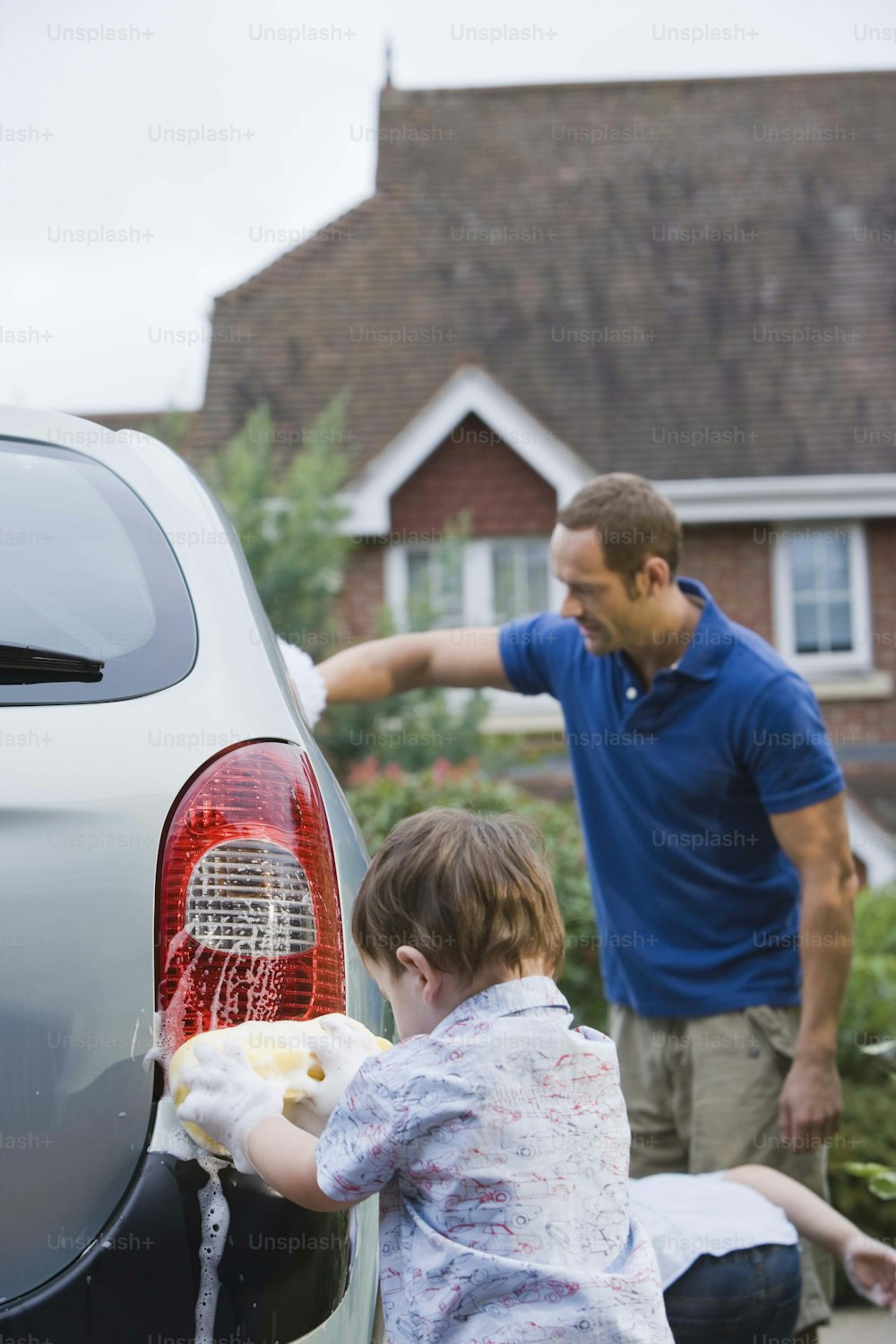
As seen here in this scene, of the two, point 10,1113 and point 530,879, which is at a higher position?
point 530,879

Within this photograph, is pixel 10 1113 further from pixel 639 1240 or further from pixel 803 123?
pixel 803 123

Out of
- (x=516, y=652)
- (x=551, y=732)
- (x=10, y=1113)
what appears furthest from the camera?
(x=551, y=732)

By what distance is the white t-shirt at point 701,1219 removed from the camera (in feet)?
7.87

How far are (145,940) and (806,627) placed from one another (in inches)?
554

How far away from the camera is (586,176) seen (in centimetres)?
1800

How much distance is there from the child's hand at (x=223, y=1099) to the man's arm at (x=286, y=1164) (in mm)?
13

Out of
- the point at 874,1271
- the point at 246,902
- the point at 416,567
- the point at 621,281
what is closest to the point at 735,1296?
the point at 874,1271

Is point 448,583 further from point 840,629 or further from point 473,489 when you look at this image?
point 840,629

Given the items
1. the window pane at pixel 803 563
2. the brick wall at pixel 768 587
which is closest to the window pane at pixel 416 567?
the brick wall at pixel 768 587

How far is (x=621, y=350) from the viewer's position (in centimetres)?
1597

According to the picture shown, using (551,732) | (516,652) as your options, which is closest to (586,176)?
(551,732)

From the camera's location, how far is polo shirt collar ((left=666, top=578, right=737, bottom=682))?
329cm

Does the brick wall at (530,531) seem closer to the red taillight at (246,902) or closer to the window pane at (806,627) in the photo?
the window pane at (806,627)

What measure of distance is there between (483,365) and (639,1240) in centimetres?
1394
